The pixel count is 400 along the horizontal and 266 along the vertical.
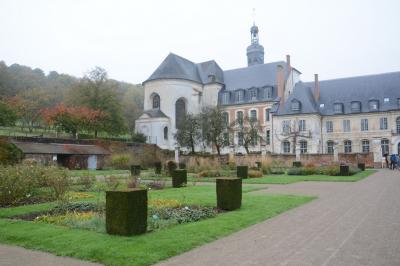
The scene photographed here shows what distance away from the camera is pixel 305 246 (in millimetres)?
6410

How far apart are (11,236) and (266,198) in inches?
306

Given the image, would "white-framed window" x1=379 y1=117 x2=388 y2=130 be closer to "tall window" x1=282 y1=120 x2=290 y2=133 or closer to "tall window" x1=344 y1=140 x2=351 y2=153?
"tall window" x1=344 y1=140 x2=351 y2=153

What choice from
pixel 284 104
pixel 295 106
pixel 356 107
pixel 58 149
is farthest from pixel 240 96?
pixel 58 149

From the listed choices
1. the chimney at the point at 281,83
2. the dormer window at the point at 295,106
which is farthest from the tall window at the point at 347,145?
the chimney at the point at 281,83

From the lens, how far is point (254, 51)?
6488 cm

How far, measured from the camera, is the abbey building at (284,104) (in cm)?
4700

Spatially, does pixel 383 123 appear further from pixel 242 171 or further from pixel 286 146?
pixel 242 171

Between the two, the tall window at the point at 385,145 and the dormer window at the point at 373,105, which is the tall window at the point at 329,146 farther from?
the dormer window at the point at 373,105

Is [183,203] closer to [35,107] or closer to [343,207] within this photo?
[343,207]

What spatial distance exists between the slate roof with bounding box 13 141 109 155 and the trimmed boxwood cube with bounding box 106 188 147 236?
83.9 ft

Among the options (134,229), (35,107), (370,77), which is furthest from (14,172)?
(370,77)

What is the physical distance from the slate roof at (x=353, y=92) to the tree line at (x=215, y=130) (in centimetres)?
763

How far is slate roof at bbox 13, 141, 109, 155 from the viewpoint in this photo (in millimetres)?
31369

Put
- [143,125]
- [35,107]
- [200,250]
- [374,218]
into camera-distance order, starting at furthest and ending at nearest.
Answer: [143,125] < [35,107] < [374,218] < [200,250]
